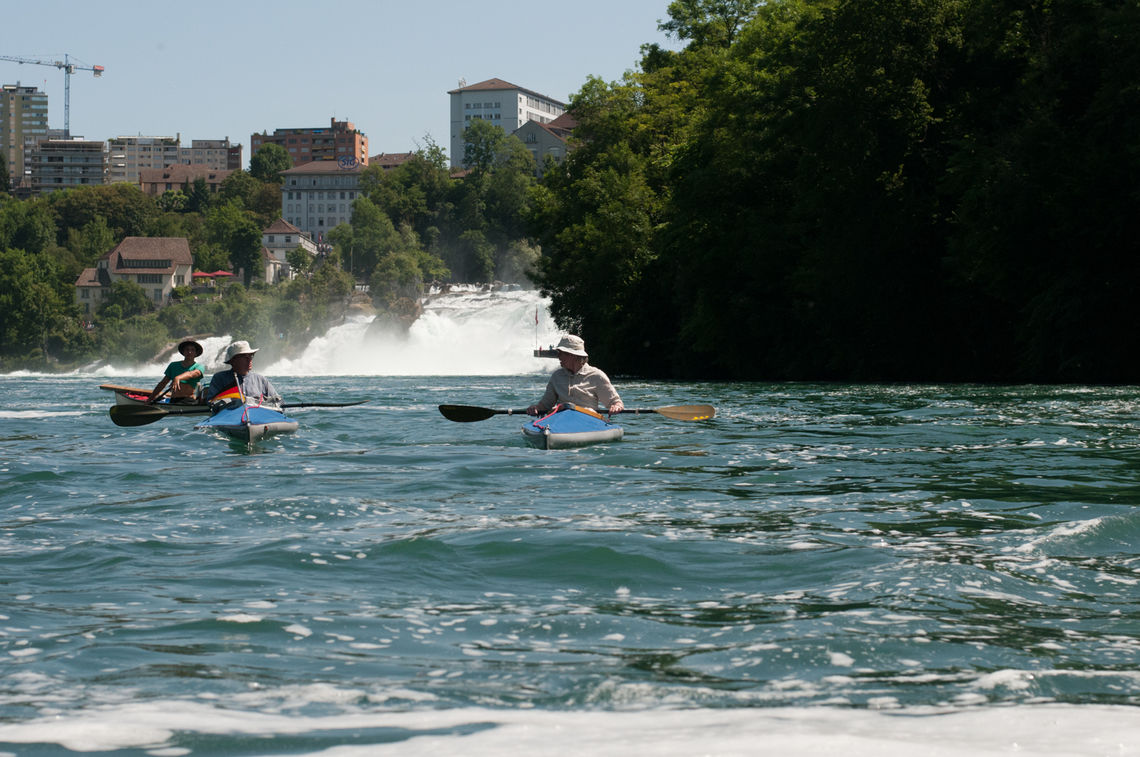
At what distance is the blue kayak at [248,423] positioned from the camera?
15.6 meters

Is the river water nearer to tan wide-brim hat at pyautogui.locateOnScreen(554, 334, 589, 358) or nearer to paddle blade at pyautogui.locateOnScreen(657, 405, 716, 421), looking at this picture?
tan wide-brim hat at pyautogui.locateOnScreen(554, 334, 589, 358)

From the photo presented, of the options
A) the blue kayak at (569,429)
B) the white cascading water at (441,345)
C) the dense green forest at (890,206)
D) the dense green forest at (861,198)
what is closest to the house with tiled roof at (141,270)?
the white cascading water at (441,345)

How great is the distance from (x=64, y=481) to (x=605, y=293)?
4325 centimetres

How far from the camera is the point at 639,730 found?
4.41 metres

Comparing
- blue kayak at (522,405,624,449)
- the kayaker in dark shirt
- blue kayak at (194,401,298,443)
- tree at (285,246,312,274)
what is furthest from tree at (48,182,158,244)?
blue kayak at (522,405,624,449)

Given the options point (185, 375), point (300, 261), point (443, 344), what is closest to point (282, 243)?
point (300, 261)

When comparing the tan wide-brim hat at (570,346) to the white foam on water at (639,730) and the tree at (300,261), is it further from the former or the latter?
the tree at (300,261)

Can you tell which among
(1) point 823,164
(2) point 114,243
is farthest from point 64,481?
(2) point 114,243

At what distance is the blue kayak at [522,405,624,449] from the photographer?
14.7 metres

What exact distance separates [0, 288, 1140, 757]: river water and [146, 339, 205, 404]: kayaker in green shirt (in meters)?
4.24

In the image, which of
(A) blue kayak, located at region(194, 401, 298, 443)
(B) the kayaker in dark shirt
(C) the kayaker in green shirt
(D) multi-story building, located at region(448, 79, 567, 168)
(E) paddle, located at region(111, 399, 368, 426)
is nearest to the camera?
(A) blue kayak, located at region(194, 401, 298, 443)

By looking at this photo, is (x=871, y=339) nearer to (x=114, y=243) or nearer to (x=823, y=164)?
(x=823, y=164)

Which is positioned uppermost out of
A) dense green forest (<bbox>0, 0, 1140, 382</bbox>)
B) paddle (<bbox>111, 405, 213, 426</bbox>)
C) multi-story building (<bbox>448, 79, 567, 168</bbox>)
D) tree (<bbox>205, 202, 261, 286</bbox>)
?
multi-story building (<bbox>448, 79, 567, 168</bbox>)

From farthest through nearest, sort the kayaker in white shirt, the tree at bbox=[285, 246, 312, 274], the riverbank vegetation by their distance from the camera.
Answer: the tree at bbox=[285, 246, 312, 274]
the riverbank vegetation
the kayaker in white shirt
